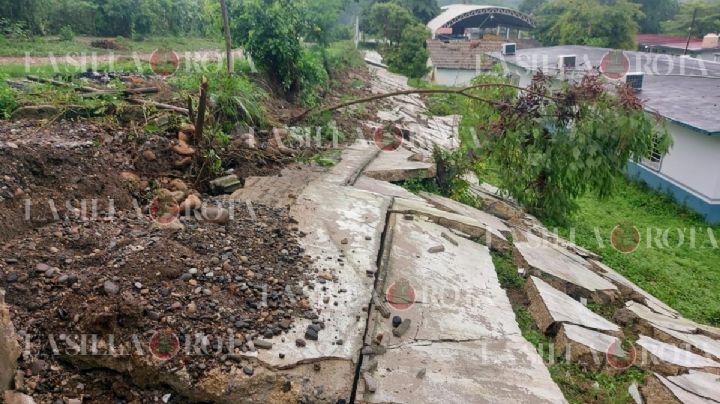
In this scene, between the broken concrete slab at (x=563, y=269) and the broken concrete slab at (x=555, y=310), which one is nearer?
the broken concrete slab at (x=555, y=310)

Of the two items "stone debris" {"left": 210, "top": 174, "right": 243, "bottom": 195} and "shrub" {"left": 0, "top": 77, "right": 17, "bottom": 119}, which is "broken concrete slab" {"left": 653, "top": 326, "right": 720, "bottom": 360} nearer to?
"stone debris" {"left": 210, "top": 174, "right": 243, "bottom": 195}

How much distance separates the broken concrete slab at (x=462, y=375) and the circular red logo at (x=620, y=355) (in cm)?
80

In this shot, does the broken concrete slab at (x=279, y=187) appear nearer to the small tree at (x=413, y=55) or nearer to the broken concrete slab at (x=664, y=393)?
the broken concrete slab at (x=664, y=393)

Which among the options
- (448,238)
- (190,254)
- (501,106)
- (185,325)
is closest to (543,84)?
(501,106)

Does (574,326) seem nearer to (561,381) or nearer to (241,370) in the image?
(561,381)

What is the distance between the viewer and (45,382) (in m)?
2.44

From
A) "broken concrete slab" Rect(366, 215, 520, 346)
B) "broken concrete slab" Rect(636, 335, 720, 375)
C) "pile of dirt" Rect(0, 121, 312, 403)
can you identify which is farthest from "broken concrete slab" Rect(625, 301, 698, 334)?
"pile of dirt" Rect(0, 121, 312, 403)

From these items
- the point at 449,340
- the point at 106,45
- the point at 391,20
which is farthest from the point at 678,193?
the point at 391,20

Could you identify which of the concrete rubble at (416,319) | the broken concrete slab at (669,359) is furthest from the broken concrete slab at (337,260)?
the broken concrete slab at (669,359)

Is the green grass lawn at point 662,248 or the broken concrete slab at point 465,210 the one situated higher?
the broken concrete slab at point 465,210

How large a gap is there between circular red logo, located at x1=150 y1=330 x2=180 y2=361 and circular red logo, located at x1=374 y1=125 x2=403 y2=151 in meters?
5.07

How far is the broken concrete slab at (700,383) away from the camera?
3.34 metres

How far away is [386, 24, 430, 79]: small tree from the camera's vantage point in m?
19.8

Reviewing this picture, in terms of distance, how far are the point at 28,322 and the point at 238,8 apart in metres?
6.84
